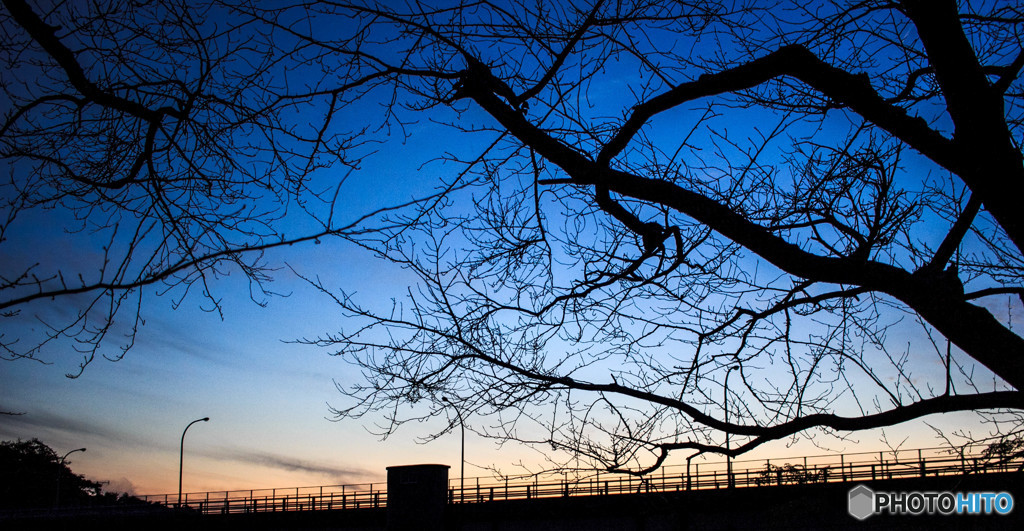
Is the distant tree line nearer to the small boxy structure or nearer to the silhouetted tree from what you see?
the silhouetted tree

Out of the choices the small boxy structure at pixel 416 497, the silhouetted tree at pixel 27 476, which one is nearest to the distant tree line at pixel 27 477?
the silhouetted tree at pixel 27 476

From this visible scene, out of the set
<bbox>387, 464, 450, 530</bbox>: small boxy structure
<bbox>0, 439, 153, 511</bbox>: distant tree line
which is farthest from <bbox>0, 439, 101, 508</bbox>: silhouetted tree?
<bbox>387, 464, 450, 530</bbox>: small boxy structure

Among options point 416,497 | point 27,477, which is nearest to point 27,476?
point 27,477

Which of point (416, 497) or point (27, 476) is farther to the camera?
point (27, 476)

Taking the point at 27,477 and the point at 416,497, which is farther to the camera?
the point at 27,477

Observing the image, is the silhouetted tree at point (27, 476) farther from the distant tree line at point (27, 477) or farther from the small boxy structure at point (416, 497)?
the small boxy structure at point (416, 497)

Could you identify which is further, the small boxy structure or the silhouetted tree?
the silhouetted tree

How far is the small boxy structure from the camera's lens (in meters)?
23.6

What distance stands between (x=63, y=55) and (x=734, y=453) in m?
5.01

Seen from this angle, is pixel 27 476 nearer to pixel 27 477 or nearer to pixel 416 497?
pixel 27 477

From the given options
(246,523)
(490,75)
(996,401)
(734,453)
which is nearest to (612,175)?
(490,75)

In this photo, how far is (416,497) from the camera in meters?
23.7

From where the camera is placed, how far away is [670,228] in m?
5.39

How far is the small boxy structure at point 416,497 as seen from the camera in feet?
77.4
